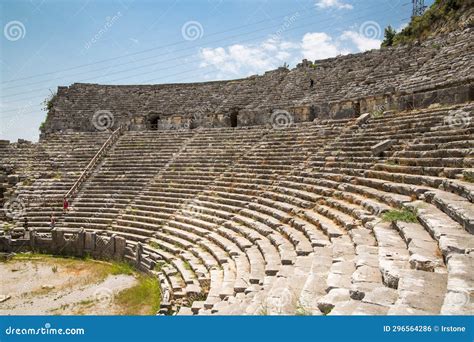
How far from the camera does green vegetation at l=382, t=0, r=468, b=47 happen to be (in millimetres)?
19812

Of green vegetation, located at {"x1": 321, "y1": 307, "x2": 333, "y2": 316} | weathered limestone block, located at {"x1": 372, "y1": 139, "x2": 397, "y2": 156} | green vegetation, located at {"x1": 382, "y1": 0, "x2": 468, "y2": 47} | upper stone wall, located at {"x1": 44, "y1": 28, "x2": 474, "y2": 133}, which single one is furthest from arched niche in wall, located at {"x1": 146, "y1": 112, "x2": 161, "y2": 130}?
green vegetation, located at {"x1": 321, "y1": 307, "x2": 333, "y2": 316}

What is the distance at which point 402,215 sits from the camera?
18.4 ft

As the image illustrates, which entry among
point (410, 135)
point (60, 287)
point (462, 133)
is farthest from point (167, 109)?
point (462, 133)

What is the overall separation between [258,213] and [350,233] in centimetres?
378

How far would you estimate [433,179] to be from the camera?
21.9 ft

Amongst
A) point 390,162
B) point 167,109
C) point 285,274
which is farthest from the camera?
point 167,109

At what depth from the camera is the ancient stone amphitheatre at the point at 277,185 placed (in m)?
4.28

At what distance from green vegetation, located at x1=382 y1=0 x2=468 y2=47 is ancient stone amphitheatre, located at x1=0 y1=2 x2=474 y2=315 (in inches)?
185

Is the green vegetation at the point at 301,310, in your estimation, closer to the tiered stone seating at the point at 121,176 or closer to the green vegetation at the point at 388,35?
the tiered stone seating at the point at 121,176

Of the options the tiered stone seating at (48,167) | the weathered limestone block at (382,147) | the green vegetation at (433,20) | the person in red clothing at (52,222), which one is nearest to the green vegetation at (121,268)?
the person in red clothing at (52,222)

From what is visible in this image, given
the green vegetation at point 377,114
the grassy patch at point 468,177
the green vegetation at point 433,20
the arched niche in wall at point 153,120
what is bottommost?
the grassy patch at point 468,177

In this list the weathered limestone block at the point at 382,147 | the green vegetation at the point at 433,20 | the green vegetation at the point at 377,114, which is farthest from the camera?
the green vegetation at the point at 433,20

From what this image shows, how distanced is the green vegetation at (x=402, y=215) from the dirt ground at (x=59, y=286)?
5.74m

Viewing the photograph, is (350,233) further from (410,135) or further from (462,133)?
(410,135)
